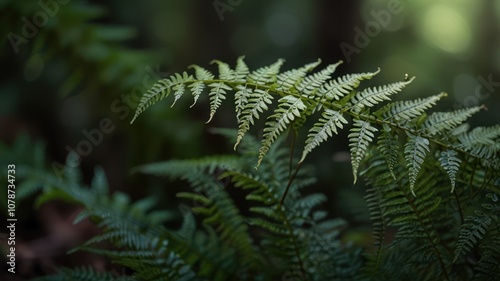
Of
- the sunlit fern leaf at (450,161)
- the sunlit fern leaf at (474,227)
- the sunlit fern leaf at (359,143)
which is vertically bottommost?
the sunlit fern leaf at (474,227)

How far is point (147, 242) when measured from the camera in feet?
4.46

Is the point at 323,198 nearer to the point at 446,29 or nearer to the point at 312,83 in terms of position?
the point at 312,83

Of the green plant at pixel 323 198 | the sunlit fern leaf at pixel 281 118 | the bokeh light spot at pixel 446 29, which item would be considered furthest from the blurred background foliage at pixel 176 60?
the sunlit fern leaf at pixel 281 118

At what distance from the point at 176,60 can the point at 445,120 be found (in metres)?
2.43

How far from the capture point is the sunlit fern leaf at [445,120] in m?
1.05

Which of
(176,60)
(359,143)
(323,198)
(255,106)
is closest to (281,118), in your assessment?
(255,106)

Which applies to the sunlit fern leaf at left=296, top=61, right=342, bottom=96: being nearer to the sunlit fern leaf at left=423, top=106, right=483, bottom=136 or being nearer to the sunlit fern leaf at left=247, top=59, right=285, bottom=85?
the sunlit fern leaf at left=247, top=59, right=285, bottom=85

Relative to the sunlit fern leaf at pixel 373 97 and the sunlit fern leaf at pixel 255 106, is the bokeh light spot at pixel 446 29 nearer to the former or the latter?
the sunlit fern leaf at pixel 373 97

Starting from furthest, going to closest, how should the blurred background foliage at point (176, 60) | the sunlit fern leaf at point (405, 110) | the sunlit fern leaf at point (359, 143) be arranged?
1. the blurred background foliage at point (176, 60)
2. the sunlit fern leaf at point (405, 110)
3. the sunlit fern leaf at point (359, 143)

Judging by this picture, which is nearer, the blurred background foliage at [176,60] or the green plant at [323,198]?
the green plant at [323,198]

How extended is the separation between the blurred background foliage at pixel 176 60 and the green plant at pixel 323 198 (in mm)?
455

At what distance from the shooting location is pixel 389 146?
984mm

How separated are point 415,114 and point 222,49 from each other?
7.96 feet

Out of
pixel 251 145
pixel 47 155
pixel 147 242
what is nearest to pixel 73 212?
pixel 47 155
